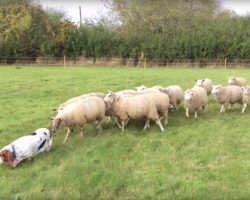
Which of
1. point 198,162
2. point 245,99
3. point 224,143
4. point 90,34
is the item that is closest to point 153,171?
point 198,162

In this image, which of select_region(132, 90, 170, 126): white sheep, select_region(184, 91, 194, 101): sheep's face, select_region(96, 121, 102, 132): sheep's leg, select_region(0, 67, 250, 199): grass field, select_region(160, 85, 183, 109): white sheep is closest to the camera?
select_region(0, 67, 250, 199): grass field

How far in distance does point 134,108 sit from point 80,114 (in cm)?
130

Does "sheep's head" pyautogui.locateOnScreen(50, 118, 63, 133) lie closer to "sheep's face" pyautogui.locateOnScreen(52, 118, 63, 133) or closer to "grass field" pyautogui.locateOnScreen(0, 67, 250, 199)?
"sheep's face" pyautogui.locateOnScreen(52, 118, 63, 133)

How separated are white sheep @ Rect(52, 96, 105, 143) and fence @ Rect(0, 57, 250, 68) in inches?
1032

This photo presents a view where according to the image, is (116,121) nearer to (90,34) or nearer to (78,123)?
(78,123)

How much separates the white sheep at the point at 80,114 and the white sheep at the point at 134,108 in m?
0.34

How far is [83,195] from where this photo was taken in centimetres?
592

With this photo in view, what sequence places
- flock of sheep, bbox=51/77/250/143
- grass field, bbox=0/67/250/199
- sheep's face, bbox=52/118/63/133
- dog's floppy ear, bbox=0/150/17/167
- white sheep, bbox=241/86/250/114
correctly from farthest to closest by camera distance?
1. white sheep, bbox=241/86/250/114
2. flock of sheep, bbox=51/77/250/143
3. sheep's face, bbox=52/118/63/133
4. dog's floppy ear, bbox=0/150/17/167
5. grass field, bbox=0/67/250/199

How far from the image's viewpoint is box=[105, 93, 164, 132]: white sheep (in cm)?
918

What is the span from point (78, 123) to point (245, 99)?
5227 millimetres

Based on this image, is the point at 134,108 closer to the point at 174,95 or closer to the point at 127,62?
the point at 174,95

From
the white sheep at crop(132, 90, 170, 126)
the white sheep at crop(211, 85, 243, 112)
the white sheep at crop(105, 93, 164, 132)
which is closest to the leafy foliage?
the white sheep at crop(211, 85, 243, 112)

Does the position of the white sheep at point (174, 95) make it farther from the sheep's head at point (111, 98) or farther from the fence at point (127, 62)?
the fence at point (127, 62)

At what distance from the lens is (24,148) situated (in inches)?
280
